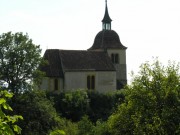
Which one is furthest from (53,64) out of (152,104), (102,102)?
(152,104)

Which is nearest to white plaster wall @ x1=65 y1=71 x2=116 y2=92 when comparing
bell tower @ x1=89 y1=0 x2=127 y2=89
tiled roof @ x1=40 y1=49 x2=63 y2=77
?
tiled roof @ x1=40 y1=49 x2=63 y2=77

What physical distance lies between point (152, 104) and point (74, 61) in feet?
115

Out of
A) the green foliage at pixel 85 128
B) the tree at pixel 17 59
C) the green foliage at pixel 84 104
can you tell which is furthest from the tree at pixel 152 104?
the green foliage at pixel 84 104

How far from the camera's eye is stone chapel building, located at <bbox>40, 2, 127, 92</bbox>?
58250 mm

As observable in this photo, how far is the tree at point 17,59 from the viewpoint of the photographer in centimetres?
4722

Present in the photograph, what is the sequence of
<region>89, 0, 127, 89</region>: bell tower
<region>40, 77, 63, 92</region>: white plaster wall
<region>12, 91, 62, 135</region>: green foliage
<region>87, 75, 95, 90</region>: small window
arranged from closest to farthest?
<region>12, 91, 62, 135</region>: green foliage, <region>40, 77, 63, 92</region>: white plaster wall, <region>87, 75, 95, 90</region>: small window, <region>89, 0, 127, 89</region>: bell tower

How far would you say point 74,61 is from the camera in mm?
60469

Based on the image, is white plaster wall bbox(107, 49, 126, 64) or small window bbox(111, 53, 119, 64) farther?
small window bbox(111, 53, 119, 64)

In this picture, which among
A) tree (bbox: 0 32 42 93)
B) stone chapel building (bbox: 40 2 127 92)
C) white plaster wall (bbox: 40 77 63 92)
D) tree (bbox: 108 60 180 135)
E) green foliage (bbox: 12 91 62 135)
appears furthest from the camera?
stone chapel building (bbox: 40 2 127 92)

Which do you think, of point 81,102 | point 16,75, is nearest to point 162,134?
point 16,75

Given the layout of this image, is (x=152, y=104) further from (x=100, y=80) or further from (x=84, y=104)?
(x=100, y=80)

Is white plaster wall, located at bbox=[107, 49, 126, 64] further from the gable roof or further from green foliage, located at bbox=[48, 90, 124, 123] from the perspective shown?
green foliage, located at bbox=[48, 90, 124, 123]

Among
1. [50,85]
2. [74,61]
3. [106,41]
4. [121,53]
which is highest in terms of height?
[106,41]

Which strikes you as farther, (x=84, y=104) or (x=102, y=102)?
(x=102, y=102)
